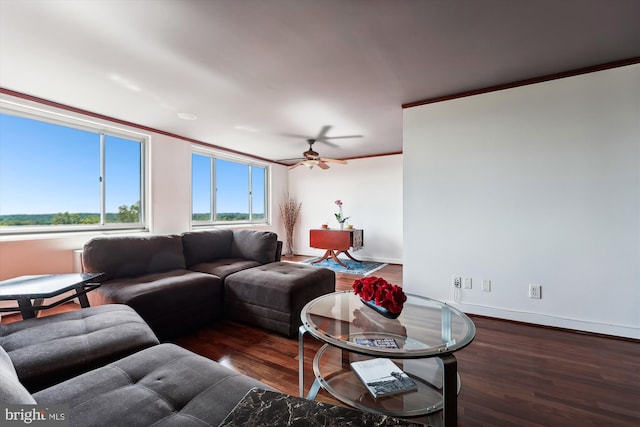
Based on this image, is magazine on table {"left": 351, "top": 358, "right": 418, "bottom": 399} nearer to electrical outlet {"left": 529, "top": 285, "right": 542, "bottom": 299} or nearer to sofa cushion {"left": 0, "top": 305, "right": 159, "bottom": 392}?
sofa cushion {"left": 0, "top": 305, "right": 159, "bottom": 392}

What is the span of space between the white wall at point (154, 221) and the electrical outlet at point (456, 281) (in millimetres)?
3817

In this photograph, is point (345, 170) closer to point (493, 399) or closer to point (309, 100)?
point (309, 100)

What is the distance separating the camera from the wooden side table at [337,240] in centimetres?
495

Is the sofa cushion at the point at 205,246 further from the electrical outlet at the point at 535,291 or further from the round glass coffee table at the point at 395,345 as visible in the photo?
the electrical outlet at the point at 535,291

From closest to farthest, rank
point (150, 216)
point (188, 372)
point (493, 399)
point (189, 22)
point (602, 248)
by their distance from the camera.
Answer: point (188, 372) → point (493, 399) → point (189, 22) → point (602, 248) → point (150, 216)

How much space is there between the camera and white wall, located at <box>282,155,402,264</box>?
5457 millimetres

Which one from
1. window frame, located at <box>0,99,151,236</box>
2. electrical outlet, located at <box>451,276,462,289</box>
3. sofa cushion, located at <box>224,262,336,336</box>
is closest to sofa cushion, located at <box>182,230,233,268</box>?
sofa cushion, located at <box>224,262,336,336</box>

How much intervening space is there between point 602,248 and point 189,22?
3.54 meters

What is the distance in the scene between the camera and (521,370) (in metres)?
1.76

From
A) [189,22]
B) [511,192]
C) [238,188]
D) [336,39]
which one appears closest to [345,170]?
[238,188]

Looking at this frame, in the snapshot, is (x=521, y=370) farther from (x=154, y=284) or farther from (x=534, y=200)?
(x=154, y=284)

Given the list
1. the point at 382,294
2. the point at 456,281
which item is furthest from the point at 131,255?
the point at 456,281

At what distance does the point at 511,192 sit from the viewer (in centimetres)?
258

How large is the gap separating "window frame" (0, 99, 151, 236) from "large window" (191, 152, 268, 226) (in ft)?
3.02
